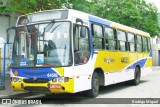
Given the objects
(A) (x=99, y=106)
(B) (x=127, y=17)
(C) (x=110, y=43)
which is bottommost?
(A) (x=99, y=106)

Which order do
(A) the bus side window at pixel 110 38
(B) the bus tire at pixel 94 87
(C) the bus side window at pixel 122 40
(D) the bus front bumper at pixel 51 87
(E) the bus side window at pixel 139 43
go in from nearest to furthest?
(D) the bus front bumper at pixel 51 87
(B) the bus tire at pixel 94 87
(A) the bus side window at pixel 110 38
(C) the bus side window at pixel 122 40
(E) the bus side window at pixel 139 43

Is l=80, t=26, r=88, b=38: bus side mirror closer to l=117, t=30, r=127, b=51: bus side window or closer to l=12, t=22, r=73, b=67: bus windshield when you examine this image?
l=12, t=22, r=73, b=67: bus windshield

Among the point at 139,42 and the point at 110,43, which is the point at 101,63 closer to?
the point at 110,43

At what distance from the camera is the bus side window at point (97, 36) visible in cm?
1276

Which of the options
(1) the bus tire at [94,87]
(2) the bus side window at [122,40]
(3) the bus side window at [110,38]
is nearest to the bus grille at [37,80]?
(1) the bus tire at [94,87]

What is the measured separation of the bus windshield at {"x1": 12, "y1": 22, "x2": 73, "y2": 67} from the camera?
10.9 m

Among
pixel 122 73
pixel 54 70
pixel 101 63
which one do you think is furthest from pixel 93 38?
pixel 122 73

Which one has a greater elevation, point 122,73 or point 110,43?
point 110,43

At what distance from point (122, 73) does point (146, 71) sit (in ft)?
15.7

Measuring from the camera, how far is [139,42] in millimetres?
18703

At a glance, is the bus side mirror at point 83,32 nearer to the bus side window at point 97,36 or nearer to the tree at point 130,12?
the bus side window at point 97,36

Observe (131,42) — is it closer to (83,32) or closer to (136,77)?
(136,77)

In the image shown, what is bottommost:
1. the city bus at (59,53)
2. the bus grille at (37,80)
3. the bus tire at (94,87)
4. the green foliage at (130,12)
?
the bus tire at (94,87)

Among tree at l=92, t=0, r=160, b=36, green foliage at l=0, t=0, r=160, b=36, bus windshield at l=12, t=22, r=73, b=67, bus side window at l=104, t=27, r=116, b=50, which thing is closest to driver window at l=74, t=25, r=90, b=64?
bus windshield at l=12, t=22, r=73, b=67
